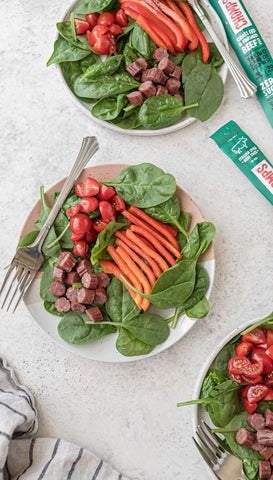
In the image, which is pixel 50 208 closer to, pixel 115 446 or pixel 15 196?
pixel 15 196

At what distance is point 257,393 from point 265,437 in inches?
5.3

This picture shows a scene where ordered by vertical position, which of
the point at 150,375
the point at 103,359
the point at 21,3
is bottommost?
the point at 150,375

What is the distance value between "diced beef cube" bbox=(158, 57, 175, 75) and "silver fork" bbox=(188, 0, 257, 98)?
7.1 inches

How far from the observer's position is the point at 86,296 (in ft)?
5.79

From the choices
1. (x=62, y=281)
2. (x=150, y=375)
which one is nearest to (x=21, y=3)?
(x=62, y=281)

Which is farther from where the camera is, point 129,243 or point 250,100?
point 250,100

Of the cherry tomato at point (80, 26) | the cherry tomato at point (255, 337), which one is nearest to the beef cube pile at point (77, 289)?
the cherry tomato at point (255, 337)

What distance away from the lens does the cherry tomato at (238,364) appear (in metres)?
1.69

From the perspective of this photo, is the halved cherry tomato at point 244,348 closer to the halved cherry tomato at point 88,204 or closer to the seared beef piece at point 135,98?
the halved cherry tomato at point 88,204

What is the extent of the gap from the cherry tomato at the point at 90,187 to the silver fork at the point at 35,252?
8 cm

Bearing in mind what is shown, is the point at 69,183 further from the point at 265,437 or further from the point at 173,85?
the point at 265,437

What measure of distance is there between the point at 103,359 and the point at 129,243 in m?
0.41

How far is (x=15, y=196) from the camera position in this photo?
6.67ft

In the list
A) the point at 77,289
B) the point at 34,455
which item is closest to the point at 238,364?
the point at 77,289
